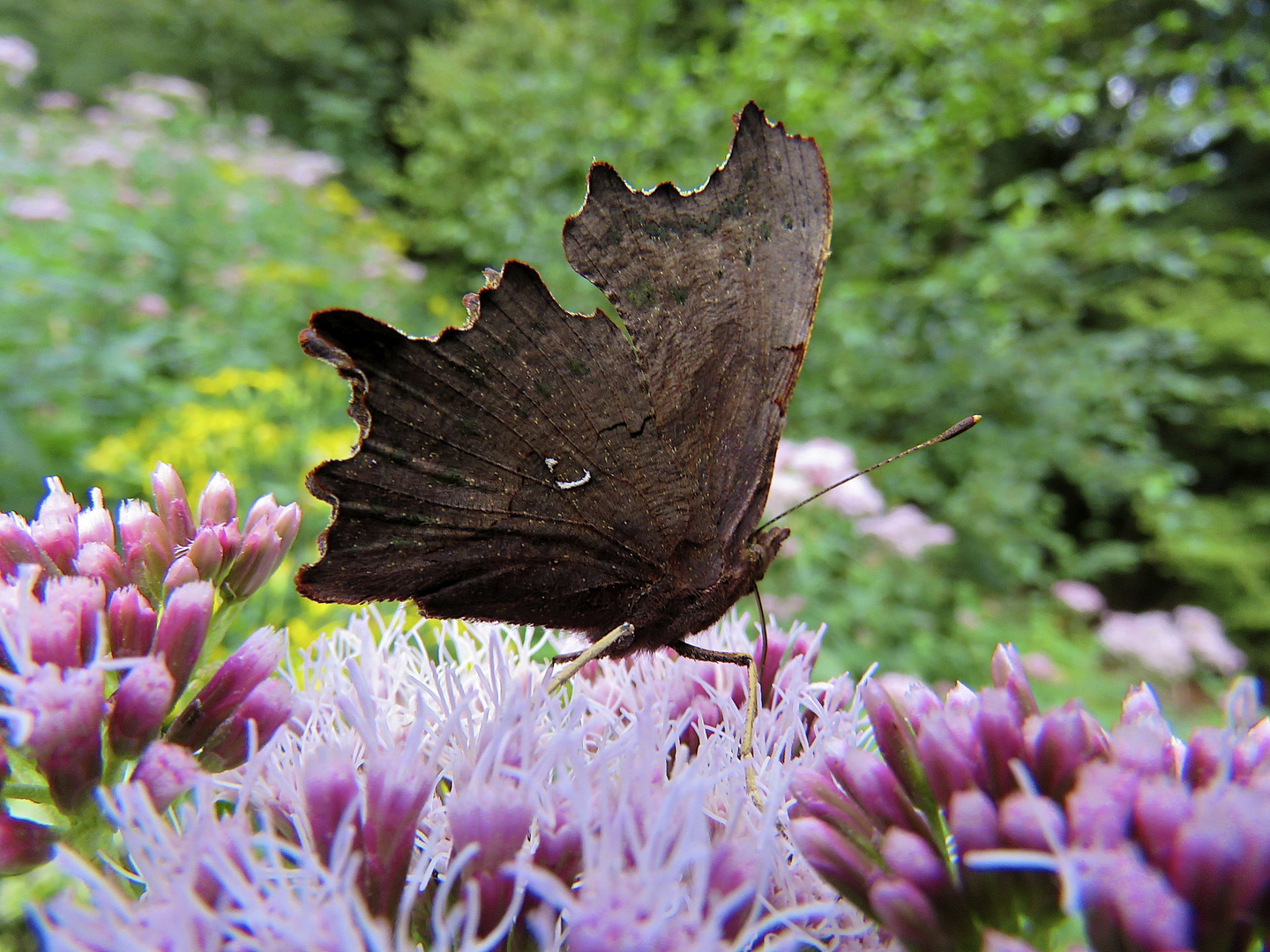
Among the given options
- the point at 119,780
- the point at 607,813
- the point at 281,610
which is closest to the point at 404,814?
the point at 607,813

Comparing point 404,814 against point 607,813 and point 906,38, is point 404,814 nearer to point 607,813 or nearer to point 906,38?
point 607,813

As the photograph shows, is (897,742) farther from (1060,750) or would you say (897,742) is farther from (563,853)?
(563,853)

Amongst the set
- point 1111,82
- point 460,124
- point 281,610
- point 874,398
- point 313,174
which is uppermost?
point 460,124

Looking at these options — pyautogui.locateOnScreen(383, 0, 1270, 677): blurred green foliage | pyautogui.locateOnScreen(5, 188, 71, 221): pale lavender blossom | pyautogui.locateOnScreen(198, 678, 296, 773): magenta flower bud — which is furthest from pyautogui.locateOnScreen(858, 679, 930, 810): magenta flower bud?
pyautogui.locateOnScreen(5, 188, 71, 221): pale lavender blossom

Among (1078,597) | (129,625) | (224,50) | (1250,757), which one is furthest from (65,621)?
(224,50)

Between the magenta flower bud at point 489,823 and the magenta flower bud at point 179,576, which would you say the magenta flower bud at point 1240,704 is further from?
the magenta flower bud at point 179,576

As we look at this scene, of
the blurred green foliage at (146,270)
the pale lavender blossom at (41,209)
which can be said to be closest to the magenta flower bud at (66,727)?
the blurred green foliage at (146,270)
